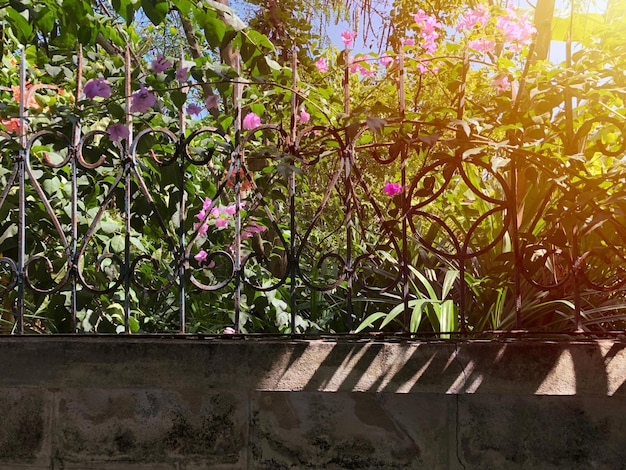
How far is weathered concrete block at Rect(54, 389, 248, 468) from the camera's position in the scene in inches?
71.3

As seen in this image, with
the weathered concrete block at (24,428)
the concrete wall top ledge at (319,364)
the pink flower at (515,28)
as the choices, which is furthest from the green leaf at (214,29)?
the pink flower at (515,28)

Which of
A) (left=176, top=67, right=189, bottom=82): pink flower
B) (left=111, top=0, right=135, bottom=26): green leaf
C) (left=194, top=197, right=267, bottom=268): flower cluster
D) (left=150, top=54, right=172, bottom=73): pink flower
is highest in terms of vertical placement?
(left=111, top=0, right=135, bottom=26): green leaf

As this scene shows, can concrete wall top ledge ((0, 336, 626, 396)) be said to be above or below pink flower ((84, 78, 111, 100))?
below

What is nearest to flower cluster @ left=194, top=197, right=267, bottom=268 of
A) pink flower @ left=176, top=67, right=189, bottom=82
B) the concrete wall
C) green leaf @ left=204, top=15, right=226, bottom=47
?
pink flower @ left=176, top=67, right=189, bottom=82

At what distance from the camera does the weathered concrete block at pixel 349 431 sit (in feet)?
5.73

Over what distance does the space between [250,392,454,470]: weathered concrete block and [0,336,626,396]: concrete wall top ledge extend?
5cm

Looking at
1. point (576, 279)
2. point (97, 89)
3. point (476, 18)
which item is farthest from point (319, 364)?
point (476, 18)

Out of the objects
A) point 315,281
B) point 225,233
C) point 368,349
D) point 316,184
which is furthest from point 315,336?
point 316,184

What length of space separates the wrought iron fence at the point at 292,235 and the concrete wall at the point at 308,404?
144 millimetres

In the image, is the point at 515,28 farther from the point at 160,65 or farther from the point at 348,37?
the point at 160,65

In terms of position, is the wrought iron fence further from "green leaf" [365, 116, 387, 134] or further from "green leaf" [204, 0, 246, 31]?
"green leaf" [204, 0, 246, 31]

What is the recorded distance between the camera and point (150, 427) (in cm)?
183

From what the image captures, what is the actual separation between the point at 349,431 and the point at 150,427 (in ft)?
2.18

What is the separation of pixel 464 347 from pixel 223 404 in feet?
2.65
